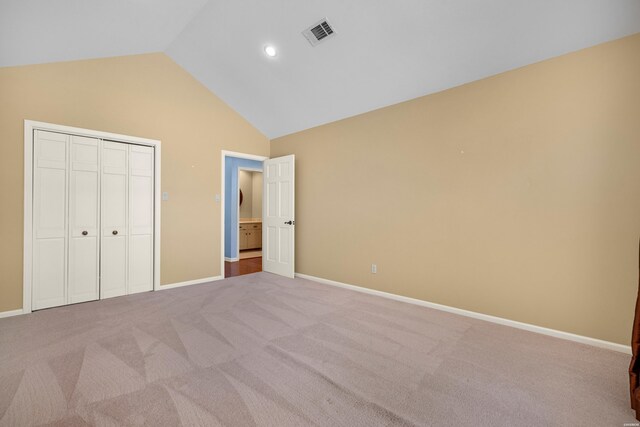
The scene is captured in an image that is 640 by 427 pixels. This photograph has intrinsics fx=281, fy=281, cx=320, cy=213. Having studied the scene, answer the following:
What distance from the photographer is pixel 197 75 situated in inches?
171

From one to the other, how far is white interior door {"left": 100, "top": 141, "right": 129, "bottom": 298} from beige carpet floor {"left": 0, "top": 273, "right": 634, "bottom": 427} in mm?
559

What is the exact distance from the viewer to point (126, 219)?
12.5ft

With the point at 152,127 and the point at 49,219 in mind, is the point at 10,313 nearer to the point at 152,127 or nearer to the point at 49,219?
the point at 49,219

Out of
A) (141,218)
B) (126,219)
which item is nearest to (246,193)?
(141,218)

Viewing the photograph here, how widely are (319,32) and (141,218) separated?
335 cm

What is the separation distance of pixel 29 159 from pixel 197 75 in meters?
2.37

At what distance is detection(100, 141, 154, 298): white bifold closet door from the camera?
3.66 metres

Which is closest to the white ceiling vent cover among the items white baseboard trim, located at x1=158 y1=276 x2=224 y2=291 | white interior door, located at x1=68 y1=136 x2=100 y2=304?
white interior door, located at x1=68 y1=136 x2=100 y2=304

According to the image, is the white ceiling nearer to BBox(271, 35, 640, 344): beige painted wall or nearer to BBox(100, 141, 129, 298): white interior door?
BBox(271, 35, 640, 344): beige painted wall

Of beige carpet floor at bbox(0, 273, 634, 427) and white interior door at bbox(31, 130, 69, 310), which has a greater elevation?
white interior door at bbox(31, 130, 69, 310)

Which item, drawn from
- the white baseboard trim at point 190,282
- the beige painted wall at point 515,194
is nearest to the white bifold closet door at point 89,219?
the white baseboard trim at point 190,282

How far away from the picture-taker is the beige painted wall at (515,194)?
2326mm

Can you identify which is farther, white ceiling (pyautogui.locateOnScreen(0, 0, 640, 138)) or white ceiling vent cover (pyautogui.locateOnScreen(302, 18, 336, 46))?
white ceiling vent cover (pyautogui.locateOnScreen(302, 18, 336, 46))

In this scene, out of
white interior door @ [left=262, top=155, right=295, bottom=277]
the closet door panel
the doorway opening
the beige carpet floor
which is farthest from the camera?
the doorway opening
